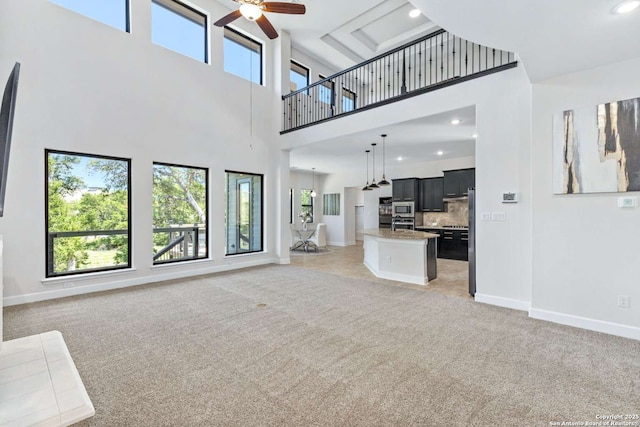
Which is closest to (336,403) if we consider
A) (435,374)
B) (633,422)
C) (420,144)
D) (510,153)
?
(435,374)

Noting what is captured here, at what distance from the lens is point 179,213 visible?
5723 mm

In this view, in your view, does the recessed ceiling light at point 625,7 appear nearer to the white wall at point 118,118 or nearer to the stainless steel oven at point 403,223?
the white wall at point 118,118

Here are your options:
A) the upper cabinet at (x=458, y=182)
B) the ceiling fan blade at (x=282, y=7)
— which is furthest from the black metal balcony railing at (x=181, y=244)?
the upper cabinet at (x=458, y=182)

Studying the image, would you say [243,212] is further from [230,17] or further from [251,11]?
[251,11]

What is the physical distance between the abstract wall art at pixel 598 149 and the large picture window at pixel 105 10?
6670mm

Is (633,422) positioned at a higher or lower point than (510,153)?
lower

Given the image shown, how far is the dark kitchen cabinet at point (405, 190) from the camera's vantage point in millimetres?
8781

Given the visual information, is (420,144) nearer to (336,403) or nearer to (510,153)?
(510,153)

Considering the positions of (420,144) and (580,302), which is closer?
(580,302)

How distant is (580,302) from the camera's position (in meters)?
3.17

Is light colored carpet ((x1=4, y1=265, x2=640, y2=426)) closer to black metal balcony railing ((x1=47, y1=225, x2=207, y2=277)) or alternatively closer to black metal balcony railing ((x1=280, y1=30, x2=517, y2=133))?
black metal balcony railing ((x1=47, y1=225, x2=207, y2=277))

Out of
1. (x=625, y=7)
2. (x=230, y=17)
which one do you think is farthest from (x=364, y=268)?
(x=625, y=7)

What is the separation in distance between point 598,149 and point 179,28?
274 inches

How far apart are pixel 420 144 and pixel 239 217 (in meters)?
4.45
